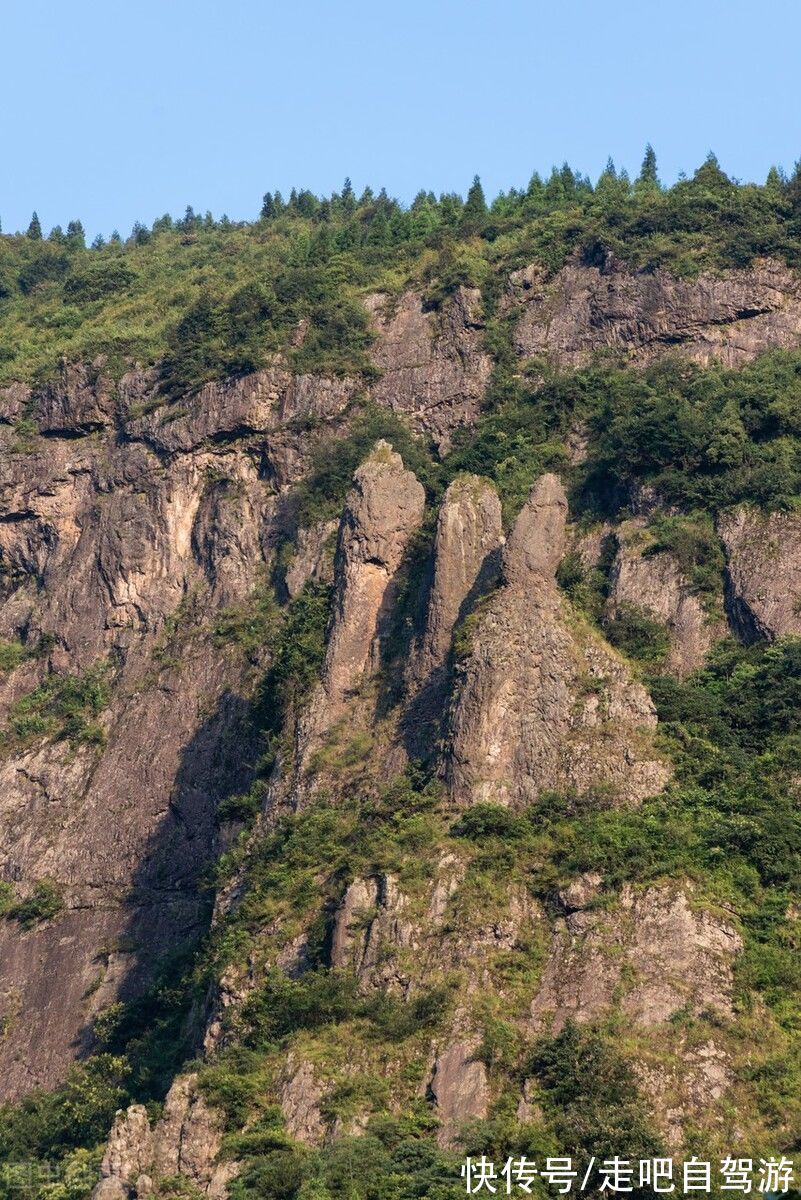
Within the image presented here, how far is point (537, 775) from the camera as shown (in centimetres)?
5312

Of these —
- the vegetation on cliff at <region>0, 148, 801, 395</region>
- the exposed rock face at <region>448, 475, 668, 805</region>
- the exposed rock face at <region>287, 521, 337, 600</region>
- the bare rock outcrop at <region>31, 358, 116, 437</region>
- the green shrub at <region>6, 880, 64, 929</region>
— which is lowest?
the green shrub at <region>6, 880, 64, 929</region>

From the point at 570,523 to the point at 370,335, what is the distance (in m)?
12.5

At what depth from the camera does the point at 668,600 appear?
201 feet

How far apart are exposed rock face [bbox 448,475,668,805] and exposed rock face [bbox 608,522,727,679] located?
4.90m

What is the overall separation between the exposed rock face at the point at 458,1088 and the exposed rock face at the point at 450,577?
1012 centimetres

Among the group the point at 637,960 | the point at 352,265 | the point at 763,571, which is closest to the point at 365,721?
the point at 763,571

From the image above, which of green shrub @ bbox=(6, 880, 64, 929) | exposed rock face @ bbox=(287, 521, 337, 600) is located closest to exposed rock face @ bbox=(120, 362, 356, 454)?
exposed rock face @ bbox=(287, 521, 337, 600)

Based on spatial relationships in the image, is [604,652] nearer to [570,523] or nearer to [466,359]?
[570,523]

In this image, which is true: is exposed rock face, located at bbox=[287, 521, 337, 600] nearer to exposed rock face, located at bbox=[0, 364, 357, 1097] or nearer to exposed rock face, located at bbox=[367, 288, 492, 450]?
exposed rock face, located at bbox=[0, 364, 357, 1097]

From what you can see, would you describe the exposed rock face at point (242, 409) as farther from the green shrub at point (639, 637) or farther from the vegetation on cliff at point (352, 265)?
the green shrub at point (639, 637)

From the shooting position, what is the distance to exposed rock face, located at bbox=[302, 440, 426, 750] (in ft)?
193

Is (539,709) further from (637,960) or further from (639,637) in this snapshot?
(637,960)

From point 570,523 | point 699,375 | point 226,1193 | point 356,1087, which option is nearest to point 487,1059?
point 356,1087

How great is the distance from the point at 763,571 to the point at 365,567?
974cm
